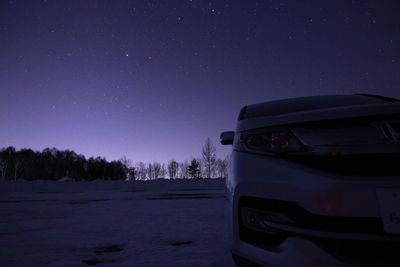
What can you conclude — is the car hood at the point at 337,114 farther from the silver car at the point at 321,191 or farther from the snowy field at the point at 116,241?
the snowy field at the point at 116,241

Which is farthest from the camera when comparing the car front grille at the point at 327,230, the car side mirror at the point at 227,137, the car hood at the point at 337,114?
the car side mirror at the point at 227,137

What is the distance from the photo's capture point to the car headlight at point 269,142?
1.37 m

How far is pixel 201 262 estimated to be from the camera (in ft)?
7.57

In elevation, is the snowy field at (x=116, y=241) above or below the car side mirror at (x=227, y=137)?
below

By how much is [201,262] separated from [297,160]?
1486mm

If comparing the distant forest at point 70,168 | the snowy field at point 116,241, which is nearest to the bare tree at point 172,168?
the distant forest at point 70,168

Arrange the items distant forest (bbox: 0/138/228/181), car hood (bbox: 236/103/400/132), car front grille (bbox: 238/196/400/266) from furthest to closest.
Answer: distant forest (bbox: 0/138/228/181)
car hood (bbox: 236/103/400/132)
car front grille (bbox: 238/196/400/266)

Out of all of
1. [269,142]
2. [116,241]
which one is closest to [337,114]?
[269,142]

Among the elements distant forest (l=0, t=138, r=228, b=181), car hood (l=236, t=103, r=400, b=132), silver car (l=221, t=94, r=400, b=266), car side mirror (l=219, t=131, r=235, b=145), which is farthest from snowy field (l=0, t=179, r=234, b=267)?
distant forest (l=0, t=138, r=228, b=181)

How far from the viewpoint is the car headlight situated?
4.51 feet

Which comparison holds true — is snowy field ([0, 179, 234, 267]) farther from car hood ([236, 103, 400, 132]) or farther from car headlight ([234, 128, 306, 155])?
→ car hood ([236, 103, 400, 132])

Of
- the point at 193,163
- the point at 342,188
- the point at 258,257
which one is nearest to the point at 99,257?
the point at 258,257

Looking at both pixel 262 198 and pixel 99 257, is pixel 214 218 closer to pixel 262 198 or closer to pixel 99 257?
pixel 99 257

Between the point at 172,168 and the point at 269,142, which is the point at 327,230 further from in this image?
the point at 172,168
